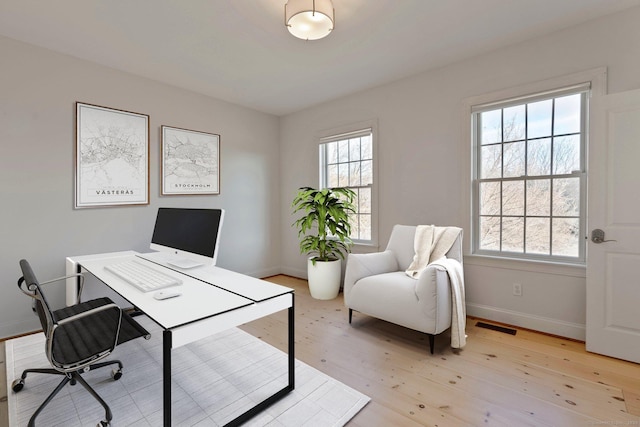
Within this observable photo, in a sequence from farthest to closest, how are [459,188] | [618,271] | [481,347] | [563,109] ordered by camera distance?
[459,188]
[563,109]
[481,347]
[618,271]

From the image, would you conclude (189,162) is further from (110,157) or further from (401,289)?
(401,289)

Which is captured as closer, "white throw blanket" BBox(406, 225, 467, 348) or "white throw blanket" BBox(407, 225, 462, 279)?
"white throw blanket" BBox(406, 225, 467, 348)

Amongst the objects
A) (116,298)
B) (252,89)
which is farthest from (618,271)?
(116,298)

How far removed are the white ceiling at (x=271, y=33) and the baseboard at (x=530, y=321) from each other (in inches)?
95.1

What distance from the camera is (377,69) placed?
3.18 meters

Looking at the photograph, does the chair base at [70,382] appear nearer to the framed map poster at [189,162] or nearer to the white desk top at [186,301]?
the white desk top at [186,301]

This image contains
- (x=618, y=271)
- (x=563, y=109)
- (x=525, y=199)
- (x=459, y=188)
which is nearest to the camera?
(x=618, y=271)

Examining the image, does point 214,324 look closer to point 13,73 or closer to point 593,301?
point 593,301

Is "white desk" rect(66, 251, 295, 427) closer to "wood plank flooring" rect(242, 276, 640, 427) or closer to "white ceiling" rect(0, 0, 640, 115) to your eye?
"wood plank flooring" rect(242, 276, 640, 427)

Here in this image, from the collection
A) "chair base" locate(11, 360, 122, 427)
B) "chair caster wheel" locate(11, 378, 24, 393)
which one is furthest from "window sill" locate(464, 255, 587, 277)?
"chair caster wheel" locate(11, 378, 24, 393)

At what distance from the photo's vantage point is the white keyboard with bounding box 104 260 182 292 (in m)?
1.79

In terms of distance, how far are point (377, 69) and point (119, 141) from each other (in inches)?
110

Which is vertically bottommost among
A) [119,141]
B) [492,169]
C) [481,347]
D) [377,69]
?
[481,347]

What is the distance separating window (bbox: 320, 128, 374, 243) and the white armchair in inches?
31.3
